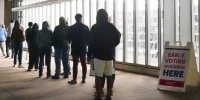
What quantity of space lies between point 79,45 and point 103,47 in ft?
6.57

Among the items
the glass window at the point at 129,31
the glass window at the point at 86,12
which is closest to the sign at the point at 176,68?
the glass window at the point at 129,31

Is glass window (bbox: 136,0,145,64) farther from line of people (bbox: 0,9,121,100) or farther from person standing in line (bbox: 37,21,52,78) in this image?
person standing in line (bbox: 37,21,52,78)

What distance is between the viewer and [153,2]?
10133mm

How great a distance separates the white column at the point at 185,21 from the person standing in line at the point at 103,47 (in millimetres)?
3250

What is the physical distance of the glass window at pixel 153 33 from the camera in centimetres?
999

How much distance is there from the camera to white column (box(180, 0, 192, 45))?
8.69 m

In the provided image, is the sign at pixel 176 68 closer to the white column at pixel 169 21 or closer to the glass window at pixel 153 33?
the white column at pixel 169 21

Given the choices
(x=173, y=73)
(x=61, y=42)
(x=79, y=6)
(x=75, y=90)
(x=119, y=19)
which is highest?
(x=79, y=6)

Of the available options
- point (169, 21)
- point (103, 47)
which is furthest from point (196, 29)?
point (103, 47)

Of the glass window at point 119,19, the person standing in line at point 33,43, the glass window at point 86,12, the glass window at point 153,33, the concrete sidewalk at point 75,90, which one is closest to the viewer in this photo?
the concrete sidewalk at point 75,90

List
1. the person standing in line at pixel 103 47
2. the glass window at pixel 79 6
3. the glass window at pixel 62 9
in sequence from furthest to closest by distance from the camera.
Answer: the glass window at pixel 62 9
the glass window at pixel 79 6
the person standing in line at pixel 103 47

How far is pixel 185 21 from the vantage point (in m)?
8.78

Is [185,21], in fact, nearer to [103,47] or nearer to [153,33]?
[153,33]

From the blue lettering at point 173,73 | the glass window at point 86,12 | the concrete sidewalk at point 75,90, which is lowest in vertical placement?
the concrete sidewalk at point 75,90
